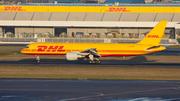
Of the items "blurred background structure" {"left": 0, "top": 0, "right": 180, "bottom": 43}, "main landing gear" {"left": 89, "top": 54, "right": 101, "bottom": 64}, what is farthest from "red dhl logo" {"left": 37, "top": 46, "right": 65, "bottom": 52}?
"blurred background structure" {"left": 0, "top": 0, "right": 180, "bottom": 43}

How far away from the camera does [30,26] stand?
103125 mm

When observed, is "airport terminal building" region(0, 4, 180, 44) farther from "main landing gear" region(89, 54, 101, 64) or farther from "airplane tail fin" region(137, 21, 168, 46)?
"main landing gear" region(89, 54, 101, 64)

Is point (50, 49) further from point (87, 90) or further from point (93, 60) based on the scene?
point (87, 90)

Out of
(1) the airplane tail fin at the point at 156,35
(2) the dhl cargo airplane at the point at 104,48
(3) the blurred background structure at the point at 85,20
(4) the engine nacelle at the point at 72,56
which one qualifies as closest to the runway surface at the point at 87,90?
(4) the engine nacelle at the point at 72,56

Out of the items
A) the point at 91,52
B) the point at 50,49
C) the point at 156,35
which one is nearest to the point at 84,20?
the point at 50,49

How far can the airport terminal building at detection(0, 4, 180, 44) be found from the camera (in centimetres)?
9906

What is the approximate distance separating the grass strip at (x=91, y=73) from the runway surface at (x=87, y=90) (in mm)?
3007

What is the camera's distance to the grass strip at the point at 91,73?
36.8 m

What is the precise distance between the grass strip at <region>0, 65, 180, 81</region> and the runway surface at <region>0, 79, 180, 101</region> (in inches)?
118

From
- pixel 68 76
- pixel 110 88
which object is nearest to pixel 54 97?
pixel 110 88

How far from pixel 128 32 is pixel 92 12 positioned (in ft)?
51.2

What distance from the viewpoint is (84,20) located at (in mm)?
101625

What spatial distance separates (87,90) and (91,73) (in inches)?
461

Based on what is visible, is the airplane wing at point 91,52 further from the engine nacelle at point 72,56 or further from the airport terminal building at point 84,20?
the airport terminal building at point 84,20
